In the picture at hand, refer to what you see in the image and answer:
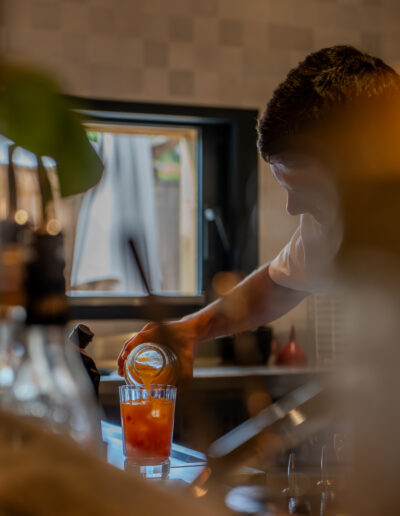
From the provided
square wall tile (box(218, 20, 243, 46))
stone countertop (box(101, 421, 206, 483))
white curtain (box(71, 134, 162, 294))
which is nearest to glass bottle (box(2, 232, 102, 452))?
stone countertop (box(101, 421, 206, 483))

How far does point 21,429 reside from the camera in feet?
0.90

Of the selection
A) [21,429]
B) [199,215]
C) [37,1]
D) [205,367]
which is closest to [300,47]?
[199,215]

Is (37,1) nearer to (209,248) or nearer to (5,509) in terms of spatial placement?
(209,248)

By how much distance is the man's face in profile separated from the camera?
1024 millimetres

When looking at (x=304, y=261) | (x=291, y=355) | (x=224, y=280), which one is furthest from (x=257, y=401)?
(x=304, y=261)

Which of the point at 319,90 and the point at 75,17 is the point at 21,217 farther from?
the point at 75,17

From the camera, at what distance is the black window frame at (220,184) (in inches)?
112

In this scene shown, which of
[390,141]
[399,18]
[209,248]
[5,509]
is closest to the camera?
[5,509]

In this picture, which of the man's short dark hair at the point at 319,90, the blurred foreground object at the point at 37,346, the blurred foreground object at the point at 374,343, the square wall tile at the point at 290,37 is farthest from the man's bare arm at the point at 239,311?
the square wall tile at the point at 290,37

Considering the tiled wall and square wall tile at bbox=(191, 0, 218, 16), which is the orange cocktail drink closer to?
the tiled wall

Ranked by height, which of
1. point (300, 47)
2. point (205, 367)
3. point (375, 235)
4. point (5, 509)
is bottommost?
point (205, 367)

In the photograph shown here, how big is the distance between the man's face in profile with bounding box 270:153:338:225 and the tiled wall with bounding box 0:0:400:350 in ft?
4.82

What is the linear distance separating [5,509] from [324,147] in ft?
2.73

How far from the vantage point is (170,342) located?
1074 mm
